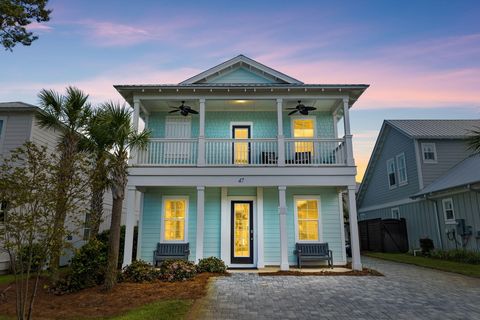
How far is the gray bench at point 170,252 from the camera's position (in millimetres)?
10383

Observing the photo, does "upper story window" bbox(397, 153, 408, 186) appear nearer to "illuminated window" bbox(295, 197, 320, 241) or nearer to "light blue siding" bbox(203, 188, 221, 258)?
"illuminated window" bbox(295, 197, 320, 241)

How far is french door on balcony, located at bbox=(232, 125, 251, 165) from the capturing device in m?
11.4

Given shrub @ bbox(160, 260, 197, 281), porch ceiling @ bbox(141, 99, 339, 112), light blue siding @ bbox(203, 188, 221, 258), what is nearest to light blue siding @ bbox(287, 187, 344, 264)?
light blue siding @ bbox(203, 188, 221, 258)

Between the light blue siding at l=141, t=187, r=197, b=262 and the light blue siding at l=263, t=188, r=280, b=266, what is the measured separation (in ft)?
8.86

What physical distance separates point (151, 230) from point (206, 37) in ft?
28.6

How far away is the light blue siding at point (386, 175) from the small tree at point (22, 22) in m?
17.2

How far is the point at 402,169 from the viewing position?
664 inches

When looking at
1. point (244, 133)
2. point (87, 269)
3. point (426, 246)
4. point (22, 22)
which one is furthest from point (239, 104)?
point (426, 246)

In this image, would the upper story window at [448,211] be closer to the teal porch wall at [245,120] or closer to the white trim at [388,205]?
the white trim at [388,205]

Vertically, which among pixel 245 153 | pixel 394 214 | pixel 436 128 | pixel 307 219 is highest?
pixel 436 128

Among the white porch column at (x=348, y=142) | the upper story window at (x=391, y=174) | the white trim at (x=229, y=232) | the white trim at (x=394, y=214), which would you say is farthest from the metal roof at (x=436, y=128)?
the white trim at (x=229, y=232)

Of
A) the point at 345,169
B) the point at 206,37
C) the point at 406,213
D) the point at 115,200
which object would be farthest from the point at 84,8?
the point at 406,213

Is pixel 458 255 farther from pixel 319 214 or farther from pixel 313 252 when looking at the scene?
pixel 313 252

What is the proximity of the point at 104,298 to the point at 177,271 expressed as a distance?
2167mm
